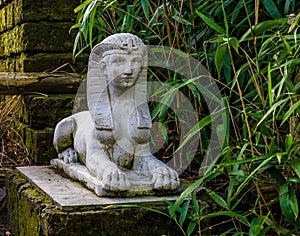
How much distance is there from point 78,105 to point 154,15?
3.01ft

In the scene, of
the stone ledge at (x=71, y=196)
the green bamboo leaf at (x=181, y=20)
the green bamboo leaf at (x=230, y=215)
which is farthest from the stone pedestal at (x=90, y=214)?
the green bamboo leaf at (x=181, y=20)

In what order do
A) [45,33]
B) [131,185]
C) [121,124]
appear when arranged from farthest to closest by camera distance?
1. [45,33]
2. [121,124]
3. [131,185]

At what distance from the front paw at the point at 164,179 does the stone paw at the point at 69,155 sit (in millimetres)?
640

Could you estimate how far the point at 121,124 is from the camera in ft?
10.2

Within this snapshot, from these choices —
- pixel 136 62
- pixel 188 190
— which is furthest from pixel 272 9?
pixel 188 190

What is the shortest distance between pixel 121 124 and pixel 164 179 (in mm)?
321

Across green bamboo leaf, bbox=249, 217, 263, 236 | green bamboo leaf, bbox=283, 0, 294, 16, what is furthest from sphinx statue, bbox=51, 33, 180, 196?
green bamboo leaf, bbox=283, 0, 294, 16

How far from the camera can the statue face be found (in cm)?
300

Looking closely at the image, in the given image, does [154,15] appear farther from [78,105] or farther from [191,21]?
[78,105]

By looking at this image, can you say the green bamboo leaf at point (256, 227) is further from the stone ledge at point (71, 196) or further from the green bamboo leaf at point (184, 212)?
the stone ledge at point (71, 196)

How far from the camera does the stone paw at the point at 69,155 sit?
351cm

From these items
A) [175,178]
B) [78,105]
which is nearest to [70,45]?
[78,105]

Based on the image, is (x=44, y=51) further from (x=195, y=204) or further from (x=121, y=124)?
(x=195, y=204)

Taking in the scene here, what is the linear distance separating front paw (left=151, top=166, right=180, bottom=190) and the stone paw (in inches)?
25.2
